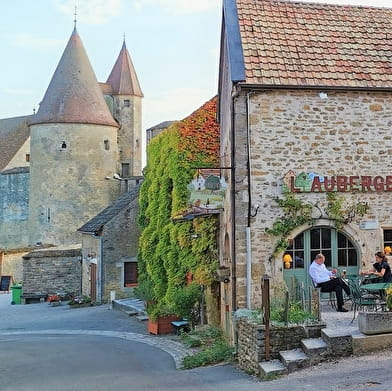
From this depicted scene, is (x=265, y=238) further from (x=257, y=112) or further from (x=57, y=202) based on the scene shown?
(x=57, y=202)

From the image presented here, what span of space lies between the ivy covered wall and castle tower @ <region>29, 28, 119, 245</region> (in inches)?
923

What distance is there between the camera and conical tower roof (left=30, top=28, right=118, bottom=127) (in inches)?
1903

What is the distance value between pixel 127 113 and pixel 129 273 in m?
28.6

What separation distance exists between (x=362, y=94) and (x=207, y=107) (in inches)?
289

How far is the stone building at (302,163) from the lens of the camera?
48.9 feet

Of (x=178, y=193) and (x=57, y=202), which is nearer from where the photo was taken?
(x=178, y=193)

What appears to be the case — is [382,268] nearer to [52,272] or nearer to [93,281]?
[93,281]

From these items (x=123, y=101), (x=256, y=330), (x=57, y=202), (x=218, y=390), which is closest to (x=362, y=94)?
(x=256, y=330)

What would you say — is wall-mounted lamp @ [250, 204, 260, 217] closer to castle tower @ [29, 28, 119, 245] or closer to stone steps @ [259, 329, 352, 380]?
stone steps @ [259, 329, 352, 380]

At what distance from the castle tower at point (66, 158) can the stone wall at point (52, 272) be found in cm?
1271

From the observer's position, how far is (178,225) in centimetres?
2138

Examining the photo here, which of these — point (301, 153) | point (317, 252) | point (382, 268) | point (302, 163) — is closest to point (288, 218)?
point (317, 252)

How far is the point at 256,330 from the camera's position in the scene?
12.0 m

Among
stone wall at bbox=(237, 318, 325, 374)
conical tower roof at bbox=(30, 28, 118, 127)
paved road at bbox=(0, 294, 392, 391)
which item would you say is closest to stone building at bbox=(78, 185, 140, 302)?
paved road at bbox=(0, 294, 392, 391)
